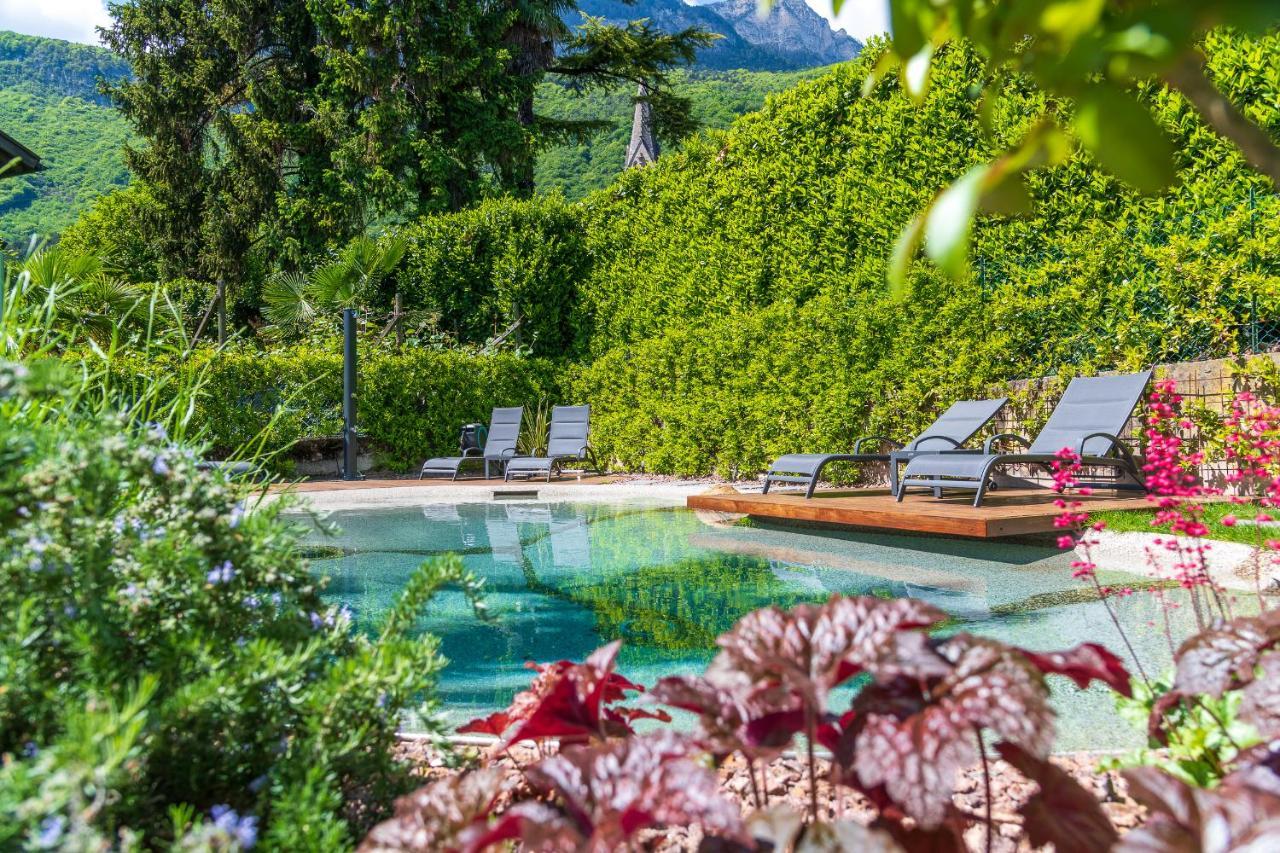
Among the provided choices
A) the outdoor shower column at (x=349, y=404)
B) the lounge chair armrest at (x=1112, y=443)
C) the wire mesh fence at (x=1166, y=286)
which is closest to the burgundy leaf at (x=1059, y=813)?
the lounge chair armrest at (x=1112, y=443)

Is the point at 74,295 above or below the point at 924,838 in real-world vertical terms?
above

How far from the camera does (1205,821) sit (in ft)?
2.97

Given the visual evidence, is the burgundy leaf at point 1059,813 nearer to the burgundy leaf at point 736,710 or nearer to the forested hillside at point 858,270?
the burgundy leaf at point 736,710

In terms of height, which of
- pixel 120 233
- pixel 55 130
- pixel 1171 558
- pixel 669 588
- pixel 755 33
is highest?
pixel 755 33

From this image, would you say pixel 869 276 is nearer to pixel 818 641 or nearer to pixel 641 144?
pixel 818 641

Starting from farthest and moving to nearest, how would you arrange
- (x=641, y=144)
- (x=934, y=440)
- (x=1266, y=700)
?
(x=641, y=144) → (x=934, y=440) → (x=1266, y=700)

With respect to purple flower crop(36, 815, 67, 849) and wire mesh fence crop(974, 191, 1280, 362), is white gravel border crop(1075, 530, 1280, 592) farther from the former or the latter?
purple flower crop(36, 815, 67, 849)

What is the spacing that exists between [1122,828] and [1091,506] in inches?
165

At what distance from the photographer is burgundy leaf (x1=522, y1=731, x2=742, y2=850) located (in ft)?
3.31

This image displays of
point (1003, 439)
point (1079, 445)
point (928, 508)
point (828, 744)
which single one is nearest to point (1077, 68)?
point (828, 744)

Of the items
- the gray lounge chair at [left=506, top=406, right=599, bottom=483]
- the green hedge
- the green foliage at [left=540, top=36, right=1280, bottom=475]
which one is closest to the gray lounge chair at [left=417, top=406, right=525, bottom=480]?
the gray lounge chair at [left=506, top=406, right=599, bottom=483]

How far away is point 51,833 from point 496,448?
11472mm

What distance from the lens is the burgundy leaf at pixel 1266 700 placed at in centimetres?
125

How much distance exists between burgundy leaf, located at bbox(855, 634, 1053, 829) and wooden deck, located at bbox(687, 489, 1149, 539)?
4026 millimetres
